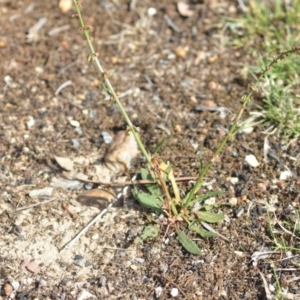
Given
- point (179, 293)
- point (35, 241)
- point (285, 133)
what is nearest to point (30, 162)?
point (35, 241)

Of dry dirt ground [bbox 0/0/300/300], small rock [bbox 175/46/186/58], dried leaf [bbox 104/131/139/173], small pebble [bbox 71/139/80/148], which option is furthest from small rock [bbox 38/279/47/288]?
small rock [bbox 175/46/186/58]

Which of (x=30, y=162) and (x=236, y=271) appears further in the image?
(x=30, y=162)

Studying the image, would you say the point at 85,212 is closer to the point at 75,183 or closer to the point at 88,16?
the point at 75,183

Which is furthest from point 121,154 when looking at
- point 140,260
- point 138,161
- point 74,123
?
point 140,260

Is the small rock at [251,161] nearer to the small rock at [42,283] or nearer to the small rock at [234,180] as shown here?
the small rock at [234,180]

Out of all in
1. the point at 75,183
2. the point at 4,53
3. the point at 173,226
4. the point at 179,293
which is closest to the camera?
the point at 179,293

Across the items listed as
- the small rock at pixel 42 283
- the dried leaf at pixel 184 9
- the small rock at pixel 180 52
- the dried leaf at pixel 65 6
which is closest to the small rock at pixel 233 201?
the small rock at pixel 42 283

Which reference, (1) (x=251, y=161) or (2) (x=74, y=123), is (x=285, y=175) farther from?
(2) (x=74, y=123)
